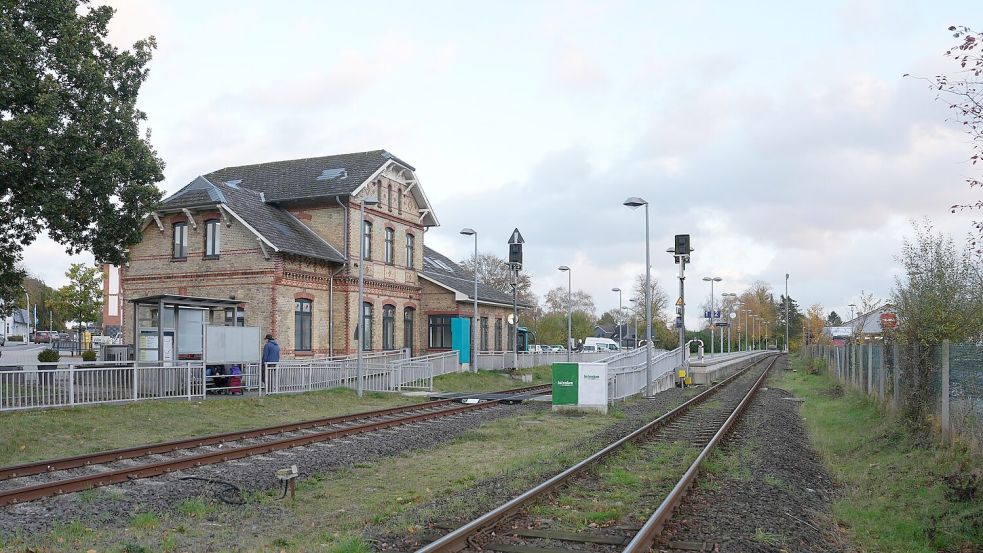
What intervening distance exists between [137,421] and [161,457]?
4790mm

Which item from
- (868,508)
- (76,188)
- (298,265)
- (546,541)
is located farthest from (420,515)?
(298,265)

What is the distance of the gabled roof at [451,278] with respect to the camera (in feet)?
132

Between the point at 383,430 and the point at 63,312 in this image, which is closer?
the point at 383,430

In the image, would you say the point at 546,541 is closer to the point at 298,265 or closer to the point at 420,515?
the point at 420,515

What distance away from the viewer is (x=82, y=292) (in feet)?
180

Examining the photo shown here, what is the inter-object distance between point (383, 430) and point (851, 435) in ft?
33.8

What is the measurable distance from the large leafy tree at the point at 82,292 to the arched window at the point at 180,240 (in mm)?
26182

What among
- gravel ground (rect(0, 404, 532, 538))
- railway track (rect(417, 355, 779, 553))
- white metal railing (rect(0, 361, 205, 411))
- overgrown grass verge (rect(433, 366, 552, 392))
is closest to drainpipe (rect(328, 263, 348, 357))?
overgrown grass verge (rect(433, 366, 552, 392))

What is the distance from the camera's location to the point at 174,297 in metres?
22.8

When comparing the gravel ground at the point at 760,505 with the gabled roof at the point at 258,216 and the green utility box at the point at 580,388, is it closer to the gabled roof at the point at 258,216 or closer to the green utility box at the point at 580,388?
the green utility box at the point at 580,388

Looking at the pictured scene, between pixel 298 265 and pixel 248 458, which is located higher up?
pixel 298 265

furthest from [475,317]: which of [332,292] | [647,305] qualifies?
[647,305]

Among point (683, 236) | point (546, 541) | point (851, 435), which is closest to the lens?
point (546, 541)

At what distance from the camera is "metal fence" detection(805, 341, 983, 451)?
11.5 metres
